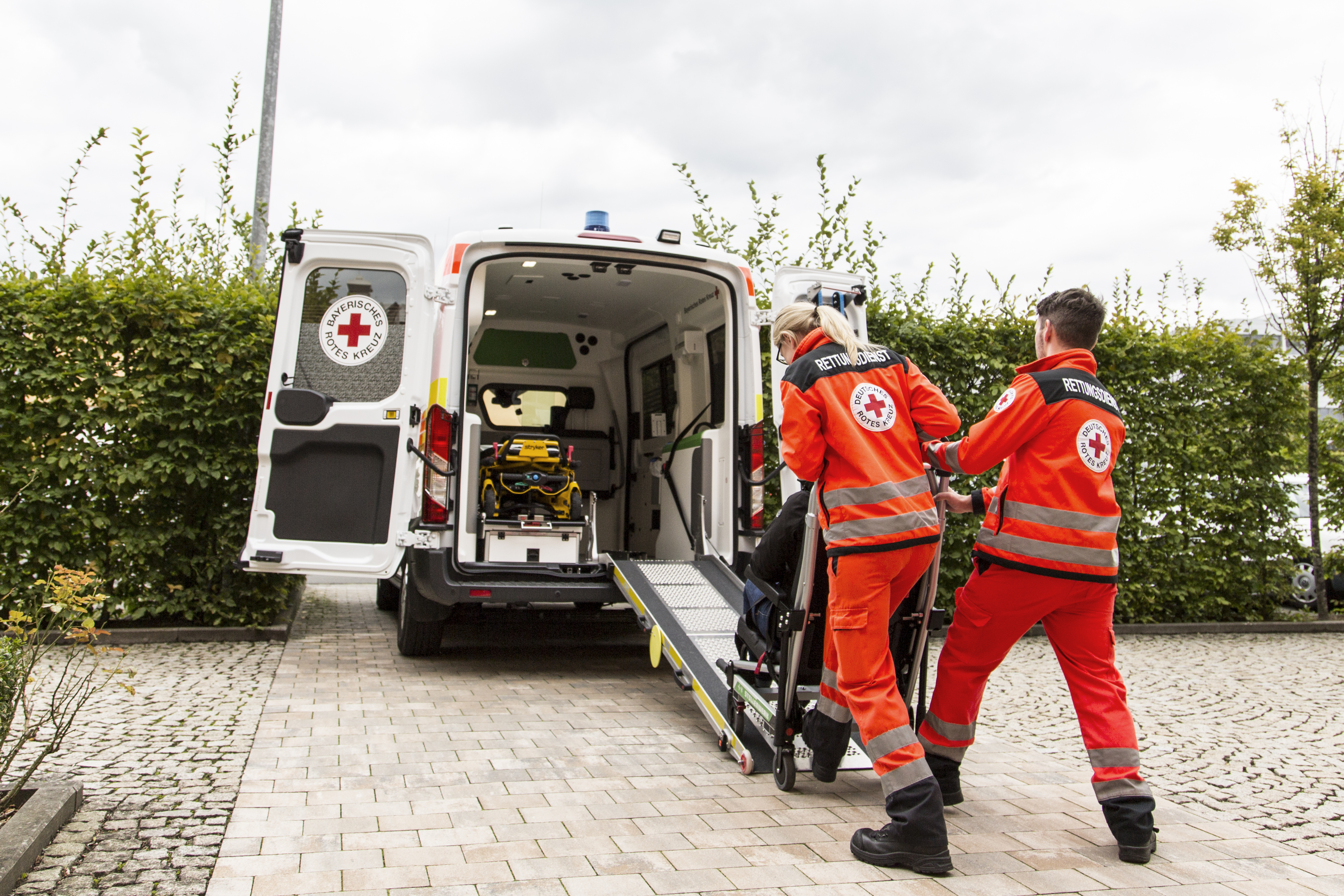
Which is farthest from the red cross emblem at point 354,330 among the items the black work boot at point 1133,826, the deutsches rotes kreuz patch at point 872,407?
the black work boot at point 1133,826

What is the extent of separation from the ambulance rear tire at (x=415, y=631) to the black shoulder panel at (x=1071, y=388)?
4.09 m

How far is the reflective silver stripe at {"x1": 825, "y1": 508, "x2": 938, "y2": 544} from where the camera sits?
3361 millimetres

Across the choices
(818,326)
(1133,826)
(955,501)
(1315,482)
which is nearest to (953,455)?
(955,501)

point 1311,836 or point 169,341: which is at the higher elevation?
point 169,341

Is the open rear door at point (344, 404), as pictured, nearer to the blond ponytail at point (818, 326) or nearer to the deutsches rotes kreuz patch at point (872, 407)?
the blond ponytail at point (818, 326)

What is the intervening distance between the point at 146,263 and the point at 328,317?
2.10m

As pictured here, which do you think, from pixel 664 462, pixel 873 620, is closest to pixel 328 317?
pixel 664 462

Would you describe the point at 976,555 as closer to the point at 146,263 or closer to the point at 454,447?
the point at 454,447

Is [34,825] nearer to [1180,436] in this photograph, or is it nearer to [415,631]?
[415,631]

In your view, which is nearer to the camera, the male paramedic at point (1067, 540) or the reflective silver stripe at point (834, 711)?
the male paramedic at point (1067, 540)

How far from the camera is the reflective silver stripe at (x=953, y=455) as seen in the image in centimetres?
350

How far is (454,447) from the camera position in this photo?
5.70 m

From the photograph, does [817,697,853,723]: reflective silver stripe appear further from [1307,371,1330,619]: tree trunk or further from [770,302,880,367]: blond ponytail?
[1307,371,1330,619]: tree trunk

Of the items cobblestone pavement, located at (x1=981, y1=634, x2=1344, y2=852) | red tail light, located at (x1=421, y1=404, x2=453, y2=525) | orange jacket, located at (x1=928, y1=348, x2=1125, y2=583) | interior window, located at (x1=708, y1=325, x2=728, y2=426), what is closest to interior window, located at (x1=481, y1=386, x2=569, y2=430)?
interior window, located at (x1=708, y1=325, x2=728, y2=426)
